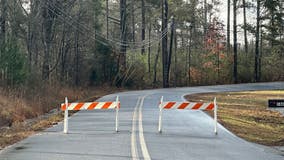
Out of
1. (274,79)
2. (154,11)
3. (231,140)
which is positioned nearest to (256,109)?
(231,140)

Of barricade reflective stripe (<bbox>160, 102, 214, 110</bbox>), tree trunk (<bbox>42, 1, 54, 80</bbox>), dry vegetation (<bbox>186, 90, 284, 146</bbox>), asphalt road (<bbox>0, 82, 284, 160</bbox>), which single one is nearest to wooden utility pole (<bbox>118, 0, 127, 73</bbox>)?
tree trunk (<bbox>42, 1, 54, 80</bbox>)

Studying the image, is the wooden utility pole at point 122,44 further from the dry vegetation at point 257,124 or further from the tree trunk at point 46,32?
the dry vegetation at point 257,124

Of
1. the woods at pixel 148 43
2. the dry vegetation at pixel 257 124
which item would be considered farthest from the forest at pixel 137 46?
the dry vegetation at pixel 257 124

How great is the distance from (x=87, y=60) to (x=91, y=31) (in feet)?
11.7

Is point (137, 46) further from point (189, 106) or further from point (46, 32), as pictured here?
point (189, 106)

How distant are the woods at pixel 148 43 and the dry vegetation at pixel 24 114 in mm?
6630

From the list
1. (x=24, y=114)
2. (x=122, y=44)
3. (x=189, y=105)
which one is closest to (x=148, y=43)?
(x=122, y=44)

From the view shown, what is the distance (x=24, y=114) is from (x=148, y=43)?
49287 mm

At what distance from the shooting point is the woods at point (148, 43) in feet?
140

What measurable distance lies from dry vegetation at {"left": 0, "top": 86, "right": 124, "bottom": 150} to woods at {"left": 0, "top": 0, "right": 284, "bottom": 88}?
6.63 metres

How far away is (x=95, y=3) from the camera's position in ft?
185

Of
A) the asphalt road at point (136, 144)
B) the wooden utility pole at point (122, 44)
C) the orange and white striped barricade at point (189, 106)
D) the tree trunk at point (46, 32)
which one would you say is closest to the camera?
the asphalt road at point (136, 144)

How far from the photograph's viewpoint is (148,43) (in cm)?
6988

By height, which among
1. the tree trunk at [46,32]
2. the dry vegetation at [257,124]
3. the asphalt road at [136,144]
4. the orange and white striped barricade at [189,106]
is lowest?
the dry vegetation at [257,124]
